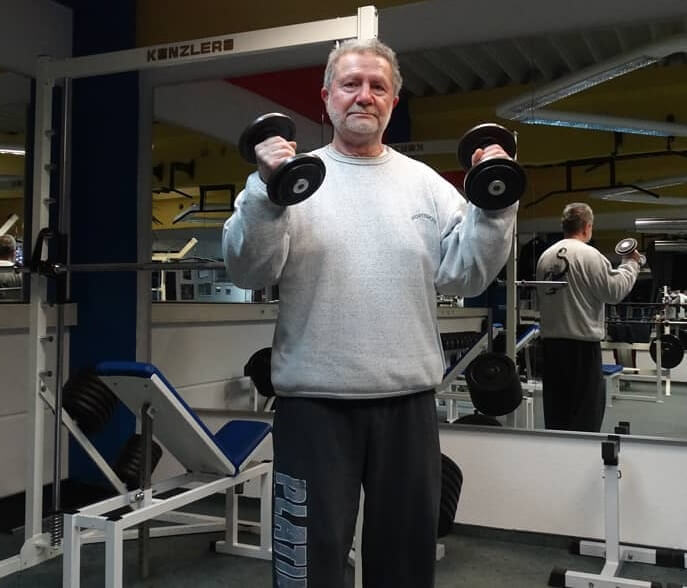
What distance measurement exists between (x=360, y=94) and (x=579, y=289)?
1.83m

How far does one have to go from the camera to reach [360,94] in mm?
1086

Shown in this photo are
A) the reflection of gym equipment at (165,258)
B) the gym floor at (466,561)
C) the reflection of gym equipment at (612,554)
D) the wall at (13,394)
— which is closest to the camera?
the reflection of gym equipment at (612,554)

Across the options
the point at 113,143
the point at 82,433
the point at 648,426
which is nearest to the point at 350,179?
the point at 82,433

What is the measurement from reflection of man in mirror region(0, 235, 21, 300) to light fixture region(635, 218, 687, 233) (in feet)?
7.90

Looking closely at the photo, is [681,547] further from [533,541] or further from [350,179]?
[350,179]

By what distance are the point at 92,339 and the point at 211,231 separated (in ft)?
2.33

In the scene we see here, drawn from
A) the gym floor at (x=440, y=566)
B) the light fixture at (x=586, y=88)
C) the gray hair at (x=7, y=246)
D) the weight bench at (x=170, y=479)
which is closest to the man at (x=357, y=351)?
the weight bench at (x=170, y=479)

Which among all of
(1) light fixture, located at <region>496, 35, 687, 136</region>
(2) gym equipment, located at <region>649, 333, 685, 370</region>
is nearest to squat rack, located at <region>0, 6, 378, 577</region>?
(1) light fixture, located at <region>496, 35, 687, 136</region>

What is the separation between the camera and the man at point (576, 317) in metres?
2.61

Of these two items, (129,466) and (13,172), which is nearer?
(129,466)

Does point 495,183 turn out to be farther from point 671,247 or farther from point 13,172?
point 13,172

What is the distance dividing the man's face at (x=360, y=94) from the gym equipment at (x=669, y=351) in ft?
6.17

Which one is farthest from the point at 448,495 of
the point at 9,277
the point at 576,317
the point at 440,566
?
the point at 9,277

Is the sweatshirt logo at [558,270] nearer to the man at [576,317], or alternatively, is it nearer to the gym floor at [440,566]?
the man at [576,317]
